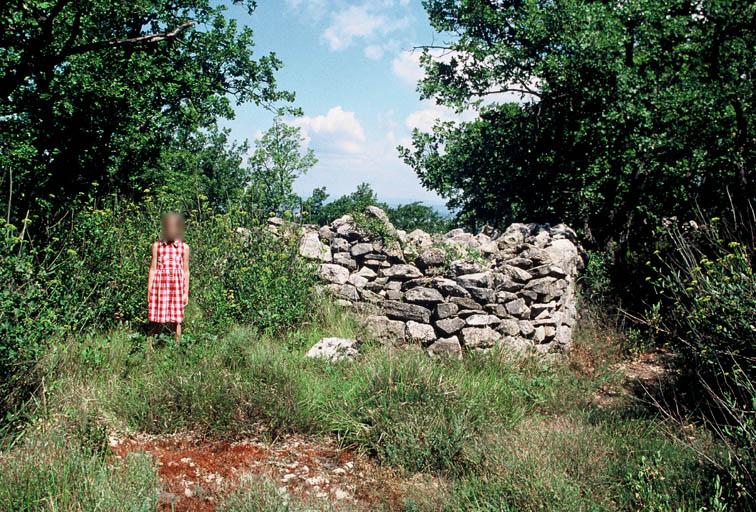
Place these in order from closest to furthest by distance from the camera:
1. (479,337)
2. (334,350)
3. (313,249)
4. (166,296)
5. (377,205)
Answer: (334,350) → (166,296) → (479,337) → (313,249) → (377,205)

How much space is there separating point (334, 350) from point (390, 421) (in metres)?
1.65

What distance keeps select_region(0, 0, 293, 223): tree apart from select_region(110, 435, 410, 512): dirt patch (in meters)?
4.48

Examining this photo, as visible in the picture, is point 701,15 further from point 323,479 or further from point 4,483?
point 4,483

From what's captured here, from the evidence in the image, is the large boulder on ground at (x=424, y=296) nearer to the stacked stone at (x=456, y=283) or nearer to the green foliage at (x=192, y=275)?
the stacked stone at (x=456, y=283)

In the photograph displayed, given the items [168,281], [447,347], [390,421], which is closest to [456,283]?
[447,347]

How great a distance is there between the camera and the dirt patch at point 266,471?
160 inches

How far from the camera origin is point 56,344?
5.42 m

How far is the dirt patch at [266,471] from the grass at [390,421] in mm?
132

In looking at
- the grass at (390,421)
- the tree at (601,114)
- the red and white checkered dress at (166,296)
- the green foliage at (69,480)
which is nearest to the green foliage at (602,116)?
the tree at (601,114)

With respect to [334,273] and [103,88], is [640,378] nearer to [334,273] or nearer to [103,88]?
[334,273]

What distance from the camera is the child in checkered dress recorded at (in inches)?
259

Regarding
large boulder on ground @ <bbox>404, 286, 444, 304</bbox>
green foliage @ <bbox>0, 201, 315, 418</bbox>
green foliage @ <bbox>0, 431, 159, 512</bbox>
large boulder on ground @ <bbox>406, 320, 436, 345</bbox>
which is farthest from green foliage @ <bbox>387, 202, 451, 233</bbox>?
green foliage @ <bbox>0, 431, 159, 512</bbox>

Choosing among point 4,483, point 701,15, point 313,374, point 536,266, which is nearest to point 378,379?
point 313,374

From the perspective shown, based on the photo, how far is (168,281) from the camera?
662cm
